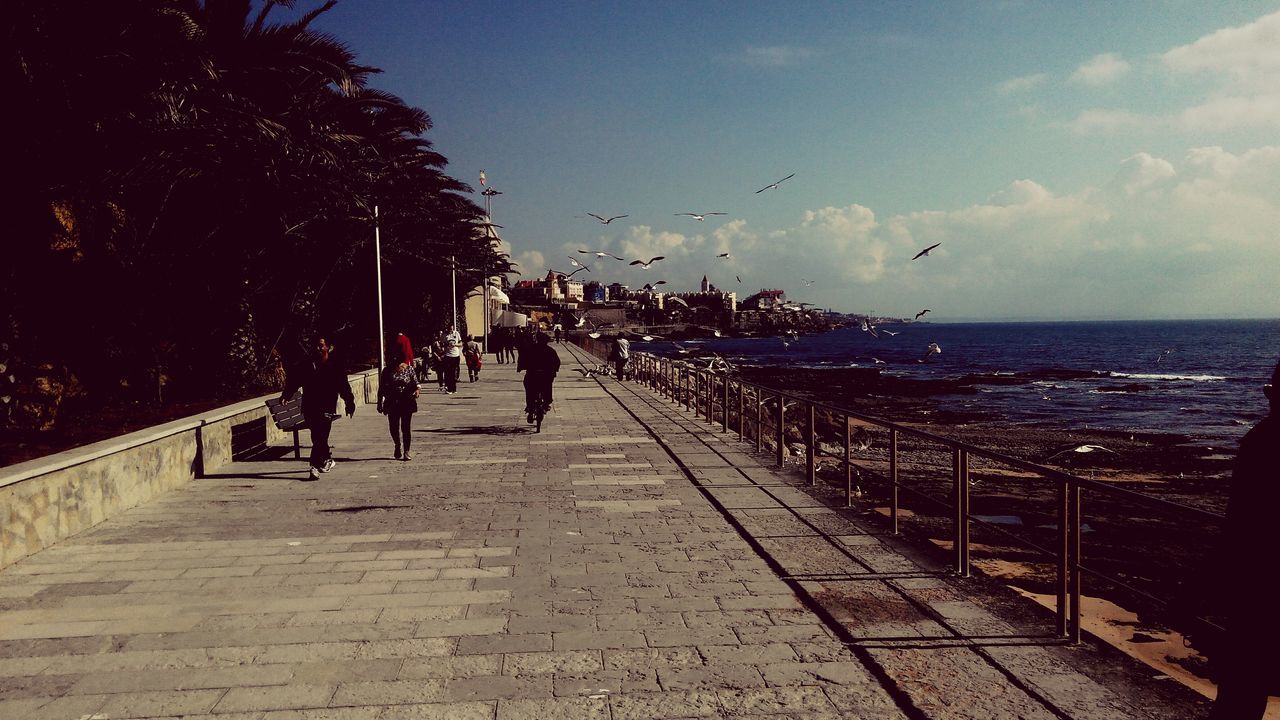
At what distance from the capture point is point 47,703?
3797 millimetres

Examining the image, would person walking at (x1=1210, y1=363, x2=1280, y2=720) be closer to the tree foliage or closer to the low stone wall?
the low stone wall

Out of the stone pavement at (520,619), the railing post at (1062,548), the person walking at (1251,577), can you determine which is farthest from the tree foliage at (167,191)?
the person walking at (1251,577)

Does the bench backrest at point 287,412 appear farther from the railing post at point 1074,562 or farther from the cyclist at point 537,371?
the railing post at point 1074,562

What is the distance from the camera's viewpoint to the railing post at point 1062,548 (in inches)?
182

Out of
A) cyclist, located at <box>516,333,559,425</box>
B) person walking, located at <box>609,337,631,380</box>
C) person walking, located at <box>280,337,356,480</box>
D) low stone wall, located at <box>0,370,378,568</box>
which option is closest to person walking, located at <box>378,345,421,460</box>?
person walking, located at <box>280,337,356,480</box>

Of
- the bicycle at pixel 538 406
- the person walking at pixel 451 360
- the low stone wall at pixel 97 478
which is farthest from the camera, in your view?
the person walking at pixel 451 360

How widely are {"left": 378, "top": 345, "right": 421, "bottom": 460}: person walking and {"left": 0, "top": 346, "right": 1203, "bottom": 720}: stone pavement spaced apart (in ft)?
8.11

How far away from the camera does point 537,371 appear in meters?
14.5

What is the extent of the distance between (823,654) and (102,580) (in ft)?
15.1

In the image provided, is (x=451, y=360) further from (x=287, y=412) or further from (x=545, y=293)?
(x=545, y=293)

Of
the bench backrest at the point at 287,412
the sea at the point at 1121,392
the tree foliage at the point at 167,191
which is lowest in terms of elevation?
the sea at the point at 1121,392

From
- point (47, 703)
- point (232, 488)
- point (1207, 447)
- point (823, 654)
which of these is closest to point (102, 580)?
point (47, 703)

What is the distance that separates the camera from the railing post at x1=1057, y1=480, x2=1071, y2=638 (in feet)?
15.2

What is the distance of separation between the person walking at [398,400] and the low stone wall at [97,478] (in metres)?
1.93
